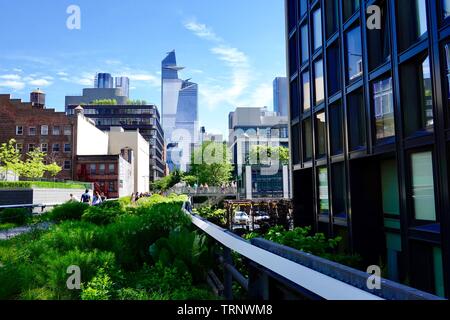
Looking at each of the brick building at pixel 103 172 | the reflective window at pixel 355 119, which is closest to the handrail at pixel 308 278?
the reflective window at pixel 355 119

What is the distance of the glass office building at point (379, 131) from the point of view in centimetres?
1159

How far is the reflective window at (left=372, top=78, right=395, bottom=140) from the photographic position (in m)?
14.6

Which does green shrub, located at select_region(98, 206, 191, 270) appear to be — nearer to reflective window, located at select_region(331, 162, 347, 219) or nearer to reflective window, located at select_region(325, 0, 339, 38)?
reflective window, located at select_region(331, 162, 347, 219)

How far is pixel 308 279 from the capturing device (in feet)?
7.29

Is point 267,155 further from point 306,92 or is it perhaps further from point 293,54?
point 306,92

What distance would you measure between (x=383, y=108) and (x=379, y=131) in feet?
2.79

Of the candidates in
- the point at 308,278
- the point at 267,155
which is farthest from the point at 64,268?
the point at 267,155

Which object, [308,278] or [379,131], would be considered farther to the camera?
[379,131]

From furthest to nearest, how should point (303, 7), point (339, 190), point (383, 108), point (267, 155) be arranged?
point (267, 155)
point (303, 7)
point (339, 190)
point (383, 108)

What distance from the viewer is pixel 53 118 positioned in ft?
223

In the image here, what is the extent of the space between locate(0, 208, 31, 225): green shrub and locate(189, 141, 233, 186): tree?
80.9 meters

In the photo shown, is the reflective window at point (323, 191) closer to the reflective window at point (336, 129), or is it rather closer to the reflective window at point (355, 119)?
the reflective window at point (336, 129)

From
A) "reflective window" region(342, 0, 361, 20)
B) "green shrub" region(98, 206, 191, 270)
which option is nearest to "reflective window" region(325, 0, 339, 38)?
"reflective window" region(342, 0, 361, 20)

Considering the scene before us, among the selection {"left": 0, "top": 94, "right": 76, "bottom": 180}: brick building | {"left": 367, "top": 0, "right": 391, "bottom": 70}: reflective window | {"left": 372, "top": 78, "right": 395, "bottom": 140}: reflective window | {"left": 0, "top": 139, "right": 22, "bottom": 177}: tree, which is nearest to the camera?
{"left": 372, "top": 78, "right": 395, "bottom": 140}: reflective window
